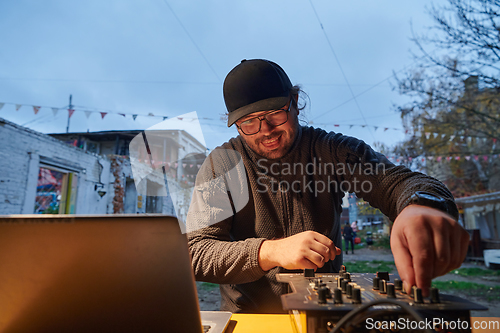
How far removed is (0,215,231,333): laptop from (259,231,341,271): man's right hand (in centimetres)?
34

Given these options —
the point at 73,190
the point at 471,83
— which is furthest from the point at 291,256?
the point at 73,190

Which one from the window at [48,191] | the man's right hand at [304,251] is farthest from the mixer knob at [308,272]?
the window at [48,191]

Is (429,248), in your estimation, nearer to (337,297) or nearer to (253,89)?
(337,297)

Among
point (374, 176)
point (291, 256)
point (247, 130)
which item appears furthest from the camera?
point (247, 130)

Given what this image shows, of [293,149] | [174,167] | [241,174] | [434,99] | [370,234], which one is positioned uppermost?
[434,99]

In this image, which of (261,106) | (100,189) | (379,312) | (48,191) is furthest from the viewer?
(48,191)

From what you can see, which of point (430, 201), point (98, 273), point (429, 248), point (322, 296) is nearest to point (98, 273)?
point (98, 273)

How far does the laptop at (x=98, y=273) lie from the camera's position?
17.0 inches

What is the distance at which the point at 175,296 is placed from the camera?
0.45 metres

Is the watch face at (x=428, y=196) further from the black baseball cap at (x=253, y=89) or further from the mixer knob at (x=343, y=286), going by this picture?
the black baseball cap at (x=253, y=89)

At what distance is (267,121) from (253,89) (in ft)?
0.47

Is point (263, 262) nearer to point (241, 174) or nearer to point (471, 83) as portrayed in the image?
point (241, 174)

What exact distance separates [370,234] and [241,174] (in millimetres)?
12726

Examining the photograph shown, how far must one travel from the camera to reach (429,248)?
561 millimetres
